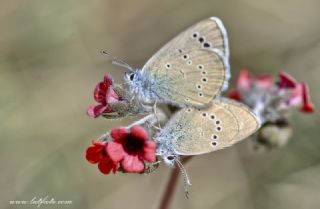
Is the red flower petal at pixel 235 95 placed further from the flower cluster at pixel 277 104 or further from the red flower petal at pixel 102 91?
the red flower petal at pixel 102 91

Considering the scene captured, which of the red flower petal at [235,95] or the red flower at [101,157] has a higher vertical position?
the red flower at [101,157]

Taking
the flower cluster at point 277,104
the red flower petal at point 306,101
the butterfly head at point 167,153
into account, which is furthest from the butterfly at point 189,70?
the red flower petal at point 306,101

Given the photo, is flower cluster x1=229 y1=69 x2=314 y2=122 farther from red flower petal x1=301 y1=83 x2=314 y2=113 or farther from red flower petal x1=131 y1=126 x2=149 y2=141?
red flower petal x1=131 y1=126 x2=149 y2=141

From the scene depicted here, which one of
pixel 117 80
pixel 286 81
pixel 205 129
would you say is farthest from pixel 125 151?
pixel 117 80

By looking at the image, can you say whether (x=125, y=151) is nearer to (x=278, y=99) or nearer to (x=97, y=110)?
(x=97, y=110)

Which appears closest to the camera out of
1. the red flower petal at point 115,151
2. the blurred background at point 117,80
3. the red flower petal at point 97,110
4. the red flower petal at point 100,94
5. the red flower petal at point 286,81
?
the red flower petal at point 115,151

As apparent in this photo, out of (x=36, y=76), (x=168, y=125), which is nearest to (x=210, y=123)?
(x=168, y=125)

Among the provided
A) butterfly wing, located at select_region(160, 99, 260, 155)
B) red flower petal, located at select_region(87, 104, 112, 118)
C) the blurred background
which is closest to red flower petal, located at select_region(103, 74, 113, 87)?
red flower petal, located at select_region(87, 104, 112, 118)

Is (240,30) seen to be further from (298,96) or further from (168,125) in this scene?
(168,125)
